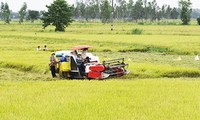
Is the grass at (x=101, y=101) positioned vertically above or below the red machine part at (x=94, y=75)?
above

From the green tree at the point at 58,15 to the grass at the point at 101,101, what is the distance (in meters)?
51.8

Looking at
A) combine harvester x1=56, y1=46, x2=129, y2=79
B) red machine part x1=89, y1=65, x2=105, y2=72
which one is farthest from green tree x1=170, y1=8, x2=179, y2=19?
red machine part x1=89, y1=65, x2=105, y2=72

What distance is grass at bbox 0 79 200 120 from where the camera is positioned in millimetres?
9375

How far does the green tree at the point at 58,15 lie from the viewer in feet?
217

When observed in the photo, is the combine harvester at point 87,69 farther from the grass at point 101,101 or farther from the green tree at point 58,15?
the green tree at point 58,15

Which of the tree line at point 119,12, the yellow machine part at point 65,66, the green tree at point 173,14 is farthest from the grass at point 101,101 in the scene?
the green tree at point 173,14

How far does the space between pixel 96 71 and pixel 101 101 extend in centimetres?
592

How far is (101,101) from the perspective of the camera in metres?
10.9

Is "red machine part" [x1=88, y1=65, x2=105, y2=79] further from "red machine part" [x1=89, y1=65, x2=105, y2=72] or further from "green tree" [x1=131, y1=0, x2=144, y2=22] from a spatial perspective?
"green tree" [x1=131, y1=0, x2=144, y2=22]

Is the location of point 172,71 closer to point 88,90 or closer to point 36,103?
A: point 88,90

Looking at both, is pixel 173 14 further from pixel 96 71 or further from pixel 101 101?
pixel 101 101

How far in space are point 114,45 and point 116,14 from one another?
11276 centimetres

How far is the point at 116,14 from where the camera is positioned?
149 meters

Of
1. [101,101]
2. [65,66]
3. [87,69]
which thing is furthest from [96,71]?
[101,101]
